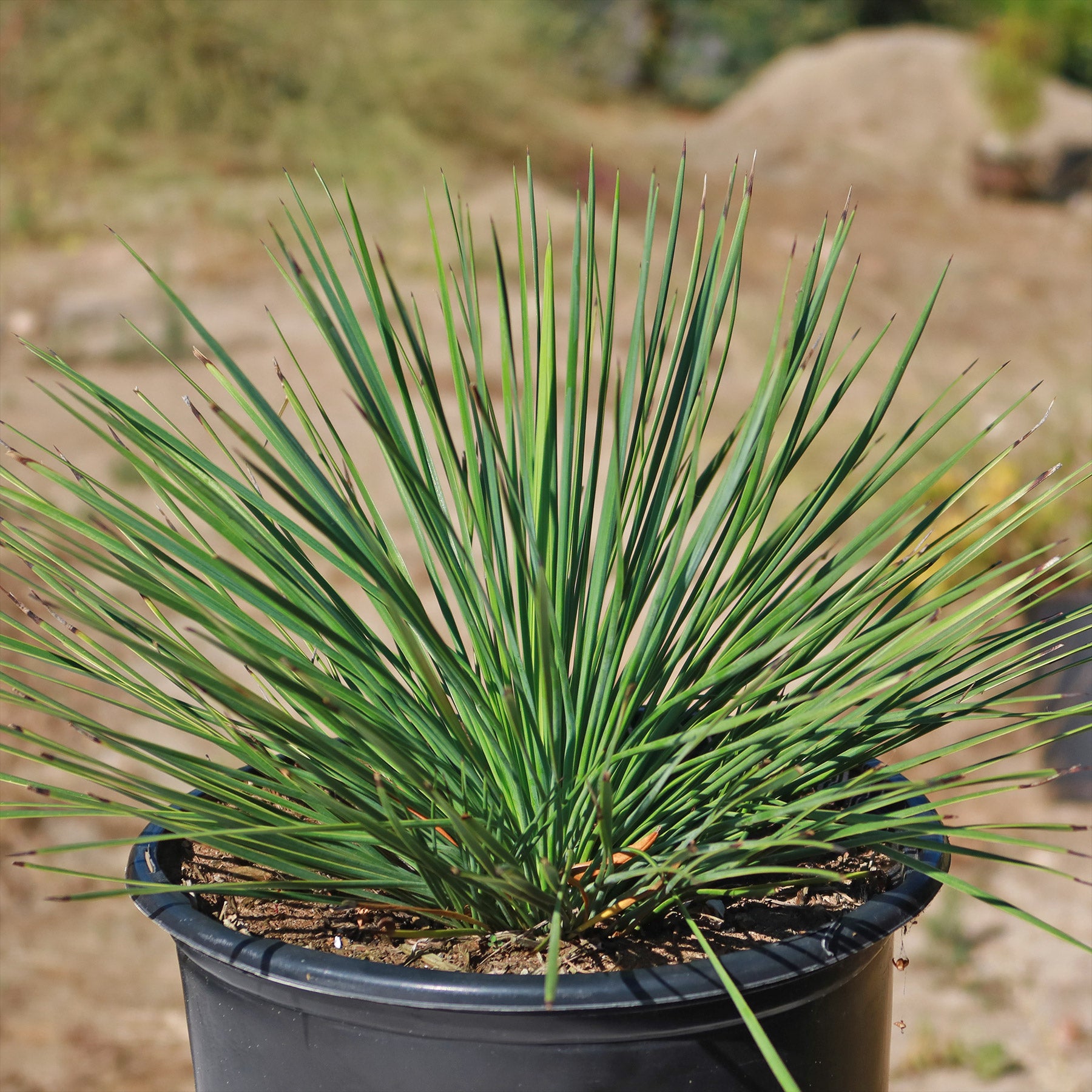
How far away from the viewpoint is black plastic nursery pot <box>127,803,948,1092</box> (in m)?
0.65

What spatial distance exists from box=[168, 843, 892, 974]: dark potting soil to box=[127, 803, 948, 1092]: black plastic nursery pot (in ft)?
0.15

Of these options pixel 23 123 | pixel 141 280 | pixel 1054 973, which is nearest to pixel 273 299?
pixel 141 280

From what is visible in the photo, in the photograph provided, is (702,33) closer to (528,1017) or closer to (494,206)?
(494,206)

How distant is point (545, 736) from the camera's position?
77cm

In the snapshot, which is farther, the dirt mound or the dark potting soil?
the dirt mound

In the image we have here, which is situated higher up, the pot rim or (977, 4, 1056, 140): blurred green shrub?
(977, 4, 1056, 140): blurred green shrub

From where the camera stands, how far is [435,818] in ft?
2.57

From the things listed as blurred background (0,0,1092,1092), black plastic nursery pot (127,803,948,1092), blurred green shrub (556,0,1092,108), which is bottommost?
black plastic nursery pot (127,803,948,1092)

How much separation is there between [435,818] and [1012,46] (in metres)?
8.13

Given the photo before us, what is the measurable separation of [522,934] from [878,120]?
8.48m

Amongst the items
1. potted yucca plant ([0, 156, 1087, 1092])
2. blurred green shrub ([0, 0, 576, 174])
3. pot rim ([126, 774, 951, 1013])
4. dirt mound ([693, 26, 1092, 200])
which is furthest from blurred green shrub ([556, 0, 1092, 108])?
pot rim ([126, 774, 951, 1013])

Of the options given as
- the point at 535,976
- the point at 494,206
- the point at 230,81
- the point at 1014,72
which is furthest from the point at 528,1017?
the point at 1014,72

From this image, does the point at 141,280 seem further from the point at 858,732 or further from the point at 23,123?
the point at 858,732

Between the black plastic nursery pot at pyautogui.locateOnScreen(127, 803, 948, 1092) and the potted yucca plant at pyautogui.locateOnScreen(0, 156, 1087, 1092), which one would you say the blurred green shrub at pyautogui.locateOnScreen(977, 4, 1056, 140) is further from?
the black plastic nursery pot at pyautogui.locateOnScreen(127, 803, 948, 1092)
